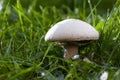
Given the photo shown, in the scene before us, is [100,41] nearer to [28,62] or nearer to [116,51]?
[116,51]

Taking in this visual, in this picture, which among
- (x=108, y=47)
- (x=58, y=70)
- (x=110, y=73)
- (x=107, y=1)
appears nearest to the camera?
Result: (x=110, y=73)

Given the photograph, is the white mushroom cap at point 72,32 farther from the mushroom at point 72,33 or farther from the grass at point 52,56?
the grass at point 52,56

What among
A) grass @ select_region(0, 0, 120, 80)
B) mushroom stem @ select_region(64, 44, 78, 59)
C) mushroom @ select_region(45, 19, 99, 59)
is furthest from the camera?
mushroom stem @ select_region(64, 44, 78, 59)

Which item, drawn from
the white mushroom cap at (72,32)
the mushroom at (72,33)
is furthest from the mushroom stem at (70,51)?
the white mushroom cap at (72,32)

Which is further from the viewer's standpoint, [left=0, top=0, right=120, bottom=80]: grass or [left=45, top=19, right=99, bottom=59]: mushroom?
[left=45, top=19, right=99, bottom=59]: mushroom

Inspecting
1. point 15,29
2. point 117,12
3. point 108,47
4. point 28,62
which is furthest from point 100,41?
point 15,29

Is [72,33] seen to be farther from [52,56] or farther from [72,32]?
[52,56]

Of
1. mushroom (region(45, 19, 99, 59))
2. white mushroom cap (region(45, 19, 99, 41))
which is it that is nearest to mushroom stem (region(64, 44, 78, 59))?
mushroom (region(45, 19, 99, 59))

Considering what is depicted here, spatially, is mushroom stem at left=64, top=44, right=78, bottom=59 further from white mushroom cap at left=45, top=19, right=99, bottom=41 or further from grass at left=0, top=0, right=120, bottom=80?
white mushroom cap at left=45, top=19, right=99, bottom=41
